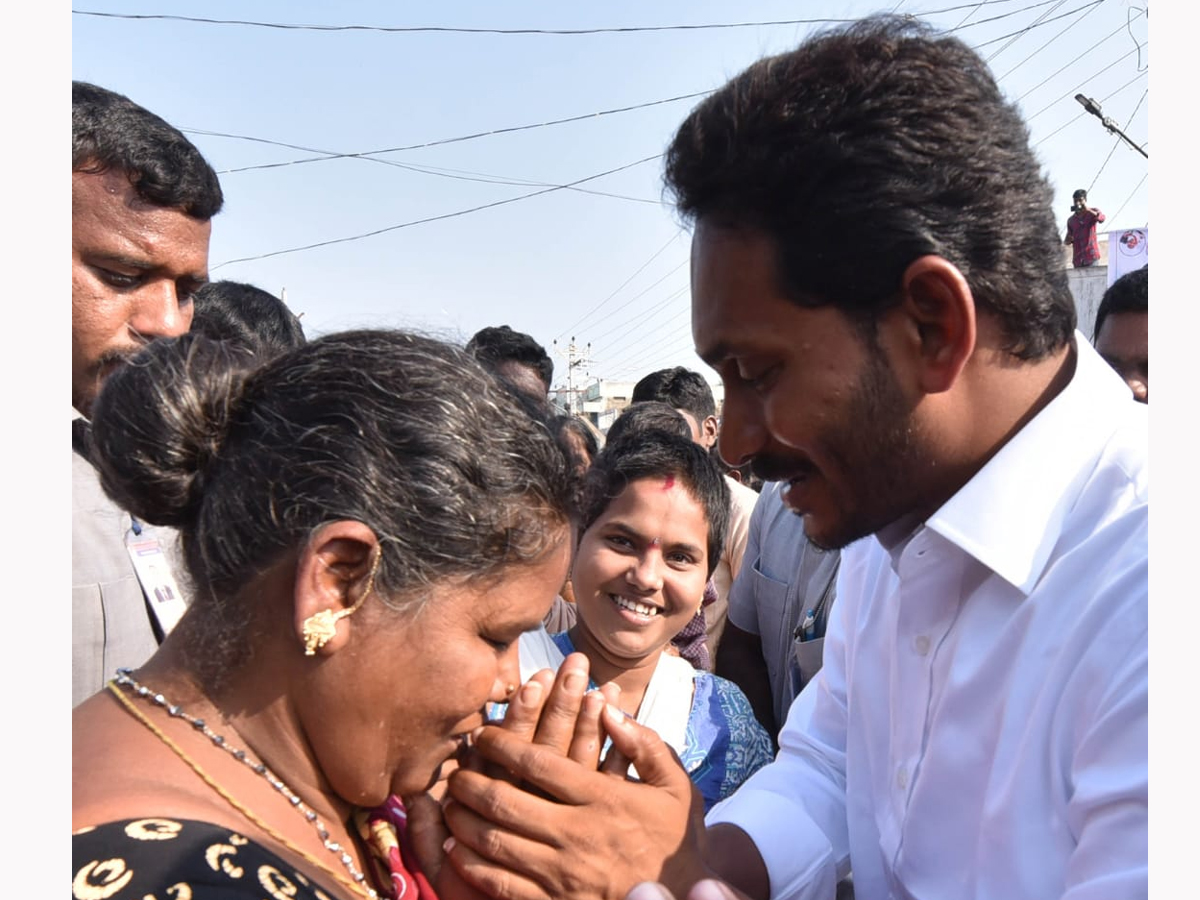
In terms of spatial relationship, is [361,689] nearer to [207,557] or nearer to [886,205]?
[207,557]

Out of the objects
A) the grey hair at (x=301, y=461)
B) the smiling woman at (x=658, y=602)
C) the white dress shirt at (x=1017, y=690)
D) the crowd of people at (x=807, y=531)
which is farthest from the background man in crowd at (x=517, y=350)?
the grey hair at (x=301, y=461)

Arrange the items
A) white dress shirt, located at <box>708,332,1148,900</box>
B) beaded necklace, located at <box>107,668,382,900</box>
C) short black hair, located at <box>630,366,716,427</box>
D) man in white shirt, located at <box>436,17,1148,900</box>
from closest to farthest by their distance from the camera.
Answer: beaded necklace, located at <box>107,668,382,900</box>, white dress shirt, located at <box>708,332,1148,900</box>, man in white shirt, located at <box>436,17,1148,900</box>, short black hair, located at <box>630,366,716,427</box>

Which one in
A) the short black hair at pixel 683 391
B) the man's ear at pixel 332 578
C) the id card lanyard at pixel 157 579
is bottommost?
the id card lanyard at pixel 157 579

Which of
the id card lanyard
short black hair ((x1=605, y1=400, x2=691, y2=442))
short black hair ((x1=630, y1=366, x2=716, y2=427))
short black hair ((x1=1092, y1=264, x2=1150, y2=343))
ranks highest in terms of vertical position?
short black hair ((x1=1092, y1=264, x2=1150, y2=343))

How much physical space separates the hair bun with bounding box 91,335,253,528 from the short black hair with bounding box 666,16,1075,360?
107cm

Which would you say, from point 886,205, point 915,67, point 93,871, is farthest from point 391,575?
point 915,67

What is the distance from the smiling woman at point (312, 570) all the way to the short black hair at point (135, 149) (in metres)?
1.36

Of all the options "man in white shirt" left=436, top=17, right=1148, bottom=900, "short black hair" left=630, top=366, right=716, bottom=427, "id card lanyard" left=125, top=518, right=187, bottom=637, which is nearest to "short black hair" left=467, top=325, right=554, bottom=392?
"short black hair" left=630, top=366, right=716, bottom=427

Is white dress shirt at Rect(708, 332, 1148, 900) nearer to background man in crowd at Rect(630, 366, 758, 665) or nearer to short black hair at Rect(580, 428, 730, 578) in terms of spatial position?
short black hair at Rect(580, 428, 730, 578)

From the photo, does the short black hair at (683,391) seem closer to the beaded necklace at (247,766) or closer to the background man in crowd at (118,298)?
the background man in crowd at (118,298)

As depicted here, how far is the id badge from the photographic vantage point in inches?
97.9

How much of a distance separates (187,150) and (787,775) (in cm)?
260

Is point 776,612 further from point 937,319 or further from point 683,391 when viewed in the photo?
point 683,391

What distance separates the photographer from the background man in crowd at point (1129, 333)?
444cm
